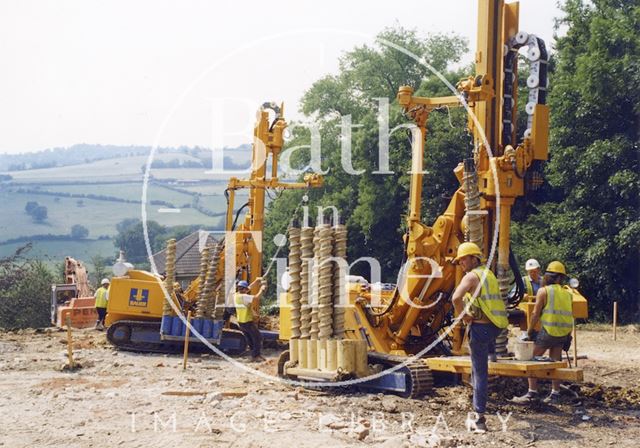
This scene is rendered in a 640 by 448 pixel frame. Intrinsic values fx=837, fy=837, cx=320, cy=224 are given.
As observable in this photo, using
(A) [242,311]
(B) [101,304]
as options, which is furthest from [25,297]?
(A) [242,311]

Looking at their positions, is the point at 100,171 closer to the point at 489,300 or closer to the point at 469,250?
the point at 469,250

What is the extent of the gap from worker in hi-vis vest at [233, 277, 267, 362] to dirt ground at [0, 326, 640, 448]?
190cm

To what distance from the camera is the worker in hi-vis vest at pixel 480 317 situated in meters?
9.05

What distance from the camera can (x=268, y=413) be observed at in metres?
9.96

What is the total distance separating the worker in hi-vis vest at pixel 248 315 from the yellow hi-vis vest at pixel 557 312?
640cm

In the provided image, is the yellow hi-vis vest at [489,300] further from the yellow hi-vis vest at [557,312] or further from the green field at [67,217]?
the green field at [67,217]

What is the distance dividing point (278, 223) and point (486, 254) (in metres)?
23.3

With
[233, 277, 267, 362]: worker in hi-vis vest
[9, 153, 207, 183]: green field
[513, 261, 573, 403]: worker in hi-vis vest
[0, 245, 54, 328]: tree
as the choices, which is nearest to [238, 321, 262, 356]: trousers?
[233, 277, 267, 362]: worker in hi-vis vest

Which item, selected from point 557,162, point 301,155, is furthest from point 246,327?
point 301,155

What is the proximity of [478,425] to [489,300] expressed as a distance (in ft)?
4.43

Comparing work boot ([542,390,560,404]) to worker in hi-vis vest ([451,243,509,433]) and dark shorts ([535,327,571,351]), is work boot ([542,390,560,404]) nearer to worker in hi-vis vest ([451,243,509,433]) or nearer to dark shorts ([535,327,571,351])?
dark shorts ([535,327,571,351])

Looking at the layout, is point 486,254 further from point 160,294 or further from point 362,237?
point 362,237

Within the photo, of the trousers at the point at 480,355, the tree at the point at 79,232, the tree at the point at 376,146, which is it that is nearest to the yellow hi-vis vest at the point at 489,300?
the trousers at the point at 480,355

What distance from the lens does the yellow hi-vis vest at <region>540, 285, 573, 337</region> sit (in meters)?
10.5
